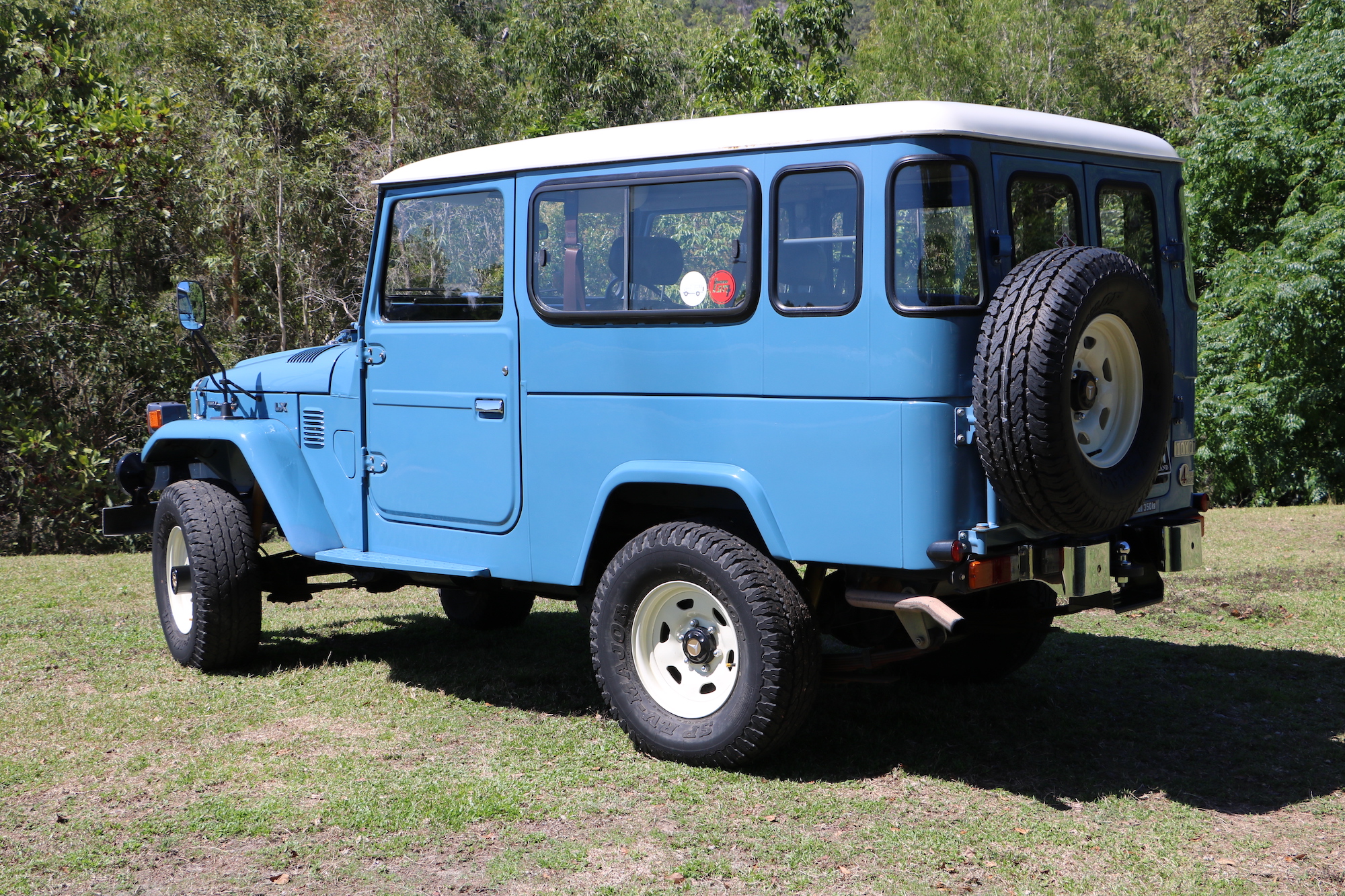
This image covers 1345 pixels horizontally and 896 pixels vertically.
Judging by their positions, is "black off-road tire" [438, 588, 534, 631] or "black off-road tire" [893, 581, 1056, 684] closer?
"black off-road tire" [893, 581, 1056, 684]

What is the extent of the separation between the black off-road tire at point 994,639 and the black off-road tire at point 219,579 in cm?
338

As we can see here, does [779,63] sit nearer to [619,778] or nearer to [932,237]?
[932,237]

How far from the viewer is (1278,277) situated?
1705 centimetres

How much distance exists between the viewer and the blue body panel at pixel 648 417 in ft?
14.8

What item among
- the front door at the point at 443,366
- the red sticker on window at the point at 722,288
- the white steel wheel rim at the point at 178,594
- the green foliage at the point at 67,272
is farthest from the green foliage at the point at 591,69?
the red sticker on window at the point at 722,288

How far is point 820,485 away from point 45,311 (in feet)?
41.3

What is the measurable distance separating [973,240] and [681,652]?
2.00m

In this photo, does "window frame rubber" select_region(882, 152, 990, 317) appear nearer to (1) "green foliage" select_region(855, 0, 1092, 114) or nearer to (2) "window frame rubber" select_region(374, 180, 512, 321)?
(2) "window frame rubber" select_region(374, 180, 512, 321)

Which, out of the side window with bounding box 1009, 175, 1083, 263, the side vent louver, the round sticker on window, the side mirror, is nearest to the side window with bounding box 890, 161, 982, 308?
the side window with bounding box 1009, 175, 1083, 263

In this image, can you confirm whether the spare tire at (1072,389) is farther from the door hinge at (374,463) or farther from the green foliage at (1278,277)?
the green foliage at (1278,277)

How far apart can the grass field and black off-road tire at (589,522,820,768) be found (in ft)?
0.52

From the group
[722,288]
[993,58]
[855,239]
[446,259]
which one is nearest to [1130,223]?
[855,239]

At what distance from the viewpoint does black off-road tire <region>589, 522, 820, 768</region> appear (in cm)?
475

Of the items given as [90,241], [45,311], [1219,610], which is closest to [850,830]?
[1219,610]
